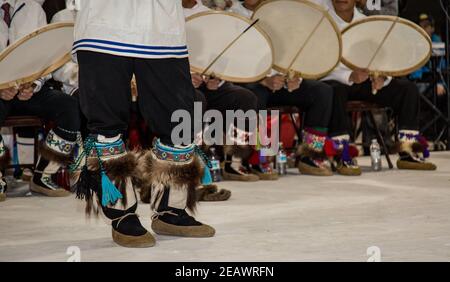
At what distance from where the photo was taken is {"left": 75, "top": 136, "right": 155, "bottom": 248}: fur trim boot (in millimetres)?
3027

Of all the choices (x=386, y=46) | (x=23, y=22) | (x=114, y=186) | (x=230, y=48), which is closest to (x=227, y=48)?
(x=230, y=48)

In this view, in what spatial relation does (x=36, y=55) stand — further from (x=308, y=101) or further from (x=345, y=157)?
(x=345, y=157)

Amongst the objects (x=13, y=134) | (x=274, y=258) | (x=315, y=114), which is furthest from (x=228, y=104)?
(x=274, y=258)

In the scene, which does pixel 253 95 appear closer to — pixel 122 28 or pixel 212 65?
pixel 212 65

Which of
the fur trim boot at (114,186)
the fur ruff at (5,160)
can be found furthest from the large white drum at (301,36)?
the fur trim boot at (114,186)

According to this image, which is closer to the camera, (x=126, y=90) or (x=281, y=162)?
(x=126, y=90)

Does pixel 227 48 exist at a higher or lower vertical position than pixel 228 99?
higher

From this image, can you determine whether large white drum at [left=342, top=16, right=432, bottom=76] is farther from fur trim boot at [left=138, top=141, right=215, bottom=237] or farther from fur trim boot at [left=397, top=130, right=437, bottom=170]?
fur trim boot at [left=138, top=141, right=215, bottom=237]

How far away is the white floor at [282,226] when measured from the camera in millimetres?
2863

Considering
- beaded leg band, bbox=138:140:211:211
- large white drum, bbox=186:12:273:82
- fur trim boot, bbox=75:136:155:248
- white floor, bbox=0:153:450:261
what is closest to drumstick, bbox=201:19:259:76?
large white drum, bbox=186:12:273:82

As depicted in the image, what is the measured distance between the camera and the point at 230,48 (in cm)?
492

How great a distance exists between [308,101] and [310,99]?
0.02 meters

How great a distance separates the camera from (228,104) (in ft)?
16.7

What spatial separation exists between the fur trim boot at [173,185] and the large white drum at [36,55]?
1409 mm
